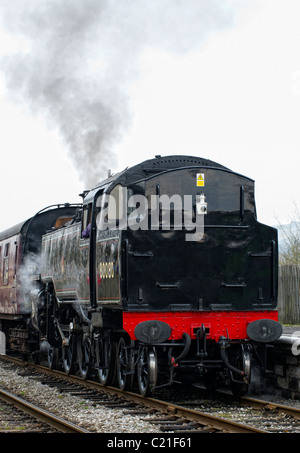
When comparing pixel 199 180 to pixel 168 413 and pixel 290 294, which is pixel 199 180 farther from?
pixel 290 294

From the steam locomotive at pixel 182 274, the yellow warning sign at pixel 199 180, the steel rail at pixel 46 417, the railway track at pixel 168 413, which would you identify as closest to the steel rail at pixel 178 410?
the railway track at pixel 168 413

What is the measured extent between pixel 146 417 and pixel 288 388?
296cm

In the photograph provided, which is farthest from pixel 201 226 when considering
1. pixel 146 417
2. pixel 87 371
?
pixel 87 371

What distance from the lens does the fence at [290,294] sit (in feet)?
80.2

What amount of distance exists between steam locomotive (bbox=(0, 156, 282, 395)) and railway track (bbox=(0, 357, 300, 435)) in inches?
11.4

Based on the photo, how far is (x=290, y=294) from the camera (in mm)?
24703

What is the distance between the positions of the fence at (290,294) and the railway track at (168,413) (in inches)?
482

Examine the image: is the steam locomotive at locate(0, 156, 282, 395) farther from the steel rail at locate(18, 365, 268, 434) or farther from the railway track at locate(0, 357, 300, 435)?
the railway track at locate(0, 357, 300, 435)

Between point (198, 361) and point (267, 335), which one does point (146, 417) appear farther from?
point (267, 335)

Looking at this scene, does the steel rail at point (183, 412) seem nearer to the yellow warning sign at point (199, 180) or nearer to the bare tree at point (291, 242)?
the yellow warning sign at point (199, 180)

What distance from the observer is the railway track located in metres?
8.84

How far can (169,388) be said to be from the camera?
12.8 meters

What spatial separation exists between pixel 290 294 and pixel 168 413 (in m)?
→ 15.3

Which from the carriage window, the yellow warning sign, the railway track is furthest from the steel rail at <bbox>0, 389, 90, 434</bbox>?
the carriage window
